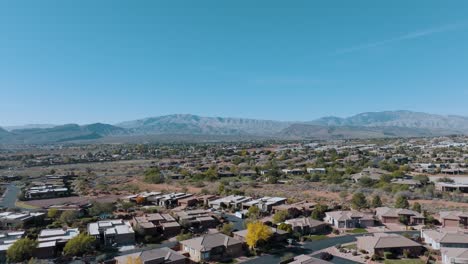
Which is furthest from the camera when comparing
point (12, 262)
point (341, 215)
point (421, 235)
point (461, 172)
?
point (461, 172)

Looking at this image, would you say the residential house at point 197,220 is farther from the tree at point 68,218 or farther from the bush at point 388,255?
the bush at point 388,255

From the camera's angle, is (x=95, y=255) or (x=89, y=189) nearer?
(x=95, y=255)

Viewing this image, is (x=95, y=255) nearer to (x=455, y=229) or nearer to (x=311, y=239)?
(x=311, y=239)

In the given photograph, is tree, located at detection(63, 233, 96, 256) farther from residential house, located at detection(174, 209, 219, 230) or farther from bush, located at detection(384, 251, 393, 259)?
bush, located at detection(384, 251, 393, 259)

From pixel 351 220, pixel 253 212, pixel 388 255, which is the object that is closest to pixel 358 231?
pixel 351 220

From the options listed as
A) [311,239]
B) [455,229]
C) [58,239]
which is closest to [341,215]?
[311,239]

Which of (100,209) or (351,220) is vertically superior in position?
(351,220)

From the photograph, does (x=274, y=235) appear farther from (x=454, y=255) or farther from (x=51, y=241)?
(x=51, y=241)
